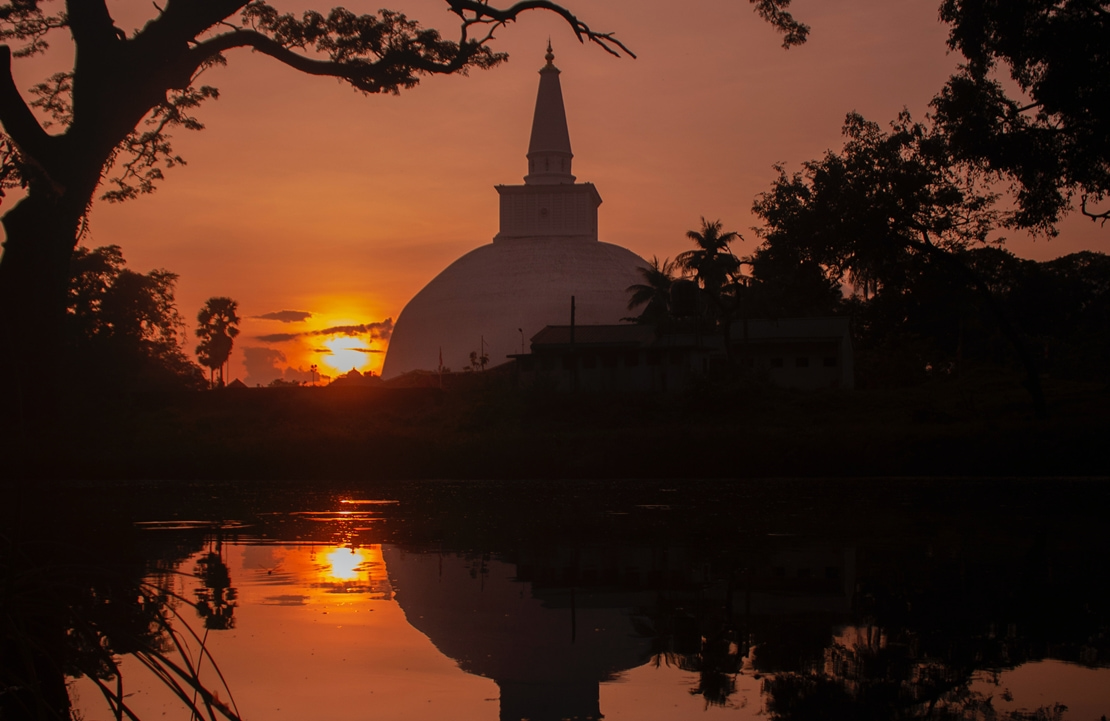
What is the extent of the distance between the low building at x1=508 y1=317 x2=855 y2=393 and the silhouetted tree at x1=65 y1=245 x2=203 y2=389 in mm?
15732

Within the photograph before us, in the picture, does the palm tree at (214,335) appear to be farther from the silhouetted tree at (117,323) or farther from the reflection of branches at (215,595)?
the reflection of branches at (215,595)

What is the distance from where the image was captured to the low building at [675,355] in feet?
137

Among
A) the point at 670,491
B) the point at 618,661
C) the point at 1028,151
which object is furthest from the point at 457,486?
the point at 618,661

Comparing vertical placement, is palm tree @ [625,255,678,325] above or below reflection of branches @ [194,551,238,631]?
above

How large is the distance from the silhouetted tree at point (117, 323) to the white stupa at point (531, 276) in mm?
13524

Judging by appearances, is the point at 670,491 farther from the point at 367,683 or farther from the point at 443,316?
the point at 443,316

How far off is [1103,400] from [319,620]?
28.2m

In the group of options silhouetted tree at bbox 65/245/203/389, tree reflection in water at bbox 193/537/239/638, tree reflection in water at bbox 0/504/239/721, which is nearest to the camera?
tree reflection in water at bbox 0/504/239/721

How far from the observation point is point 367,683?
208 inches

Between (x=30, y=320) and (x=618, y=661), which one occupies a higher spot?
(x=30, y=320)

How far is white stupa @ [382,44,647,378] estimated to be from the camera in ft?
198

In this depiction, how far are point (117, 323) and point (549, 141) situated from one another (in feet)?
92.5

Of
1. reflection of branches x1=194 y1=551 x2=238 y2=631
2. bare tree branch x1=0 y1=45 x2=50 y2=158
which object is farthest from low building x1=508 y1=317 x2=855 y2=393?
reflection of branches x1=194 y1=551 x2=238 y2=631

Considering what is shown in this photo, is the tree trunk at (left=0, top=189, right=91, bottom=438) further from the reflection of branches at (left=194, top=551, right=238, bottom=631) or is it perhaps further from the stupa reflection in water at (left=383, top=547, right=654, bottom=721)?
the stupa reflection in water at (left=383, top=547, right=654, bottom=721)
